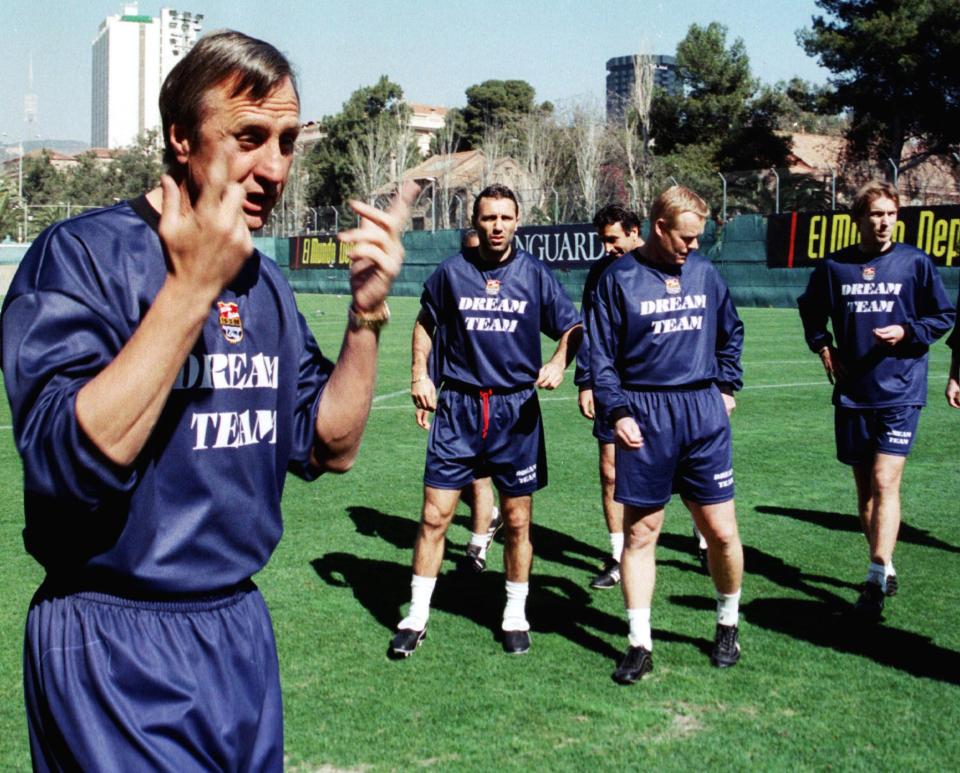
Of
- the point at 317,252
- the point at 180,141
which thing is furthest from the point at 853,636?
the point at 317,252

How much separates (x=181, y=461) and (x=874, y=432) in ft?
17.2

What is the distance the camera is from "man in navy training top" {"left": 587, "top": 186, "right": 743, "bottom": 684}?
5340mm

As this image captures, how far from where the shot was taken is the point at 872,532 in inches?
253

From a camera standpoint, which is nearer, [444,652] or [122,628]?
[122,628]

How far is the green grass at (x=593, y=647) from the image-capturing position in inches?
173

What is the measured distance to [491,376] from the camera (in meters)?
6.08

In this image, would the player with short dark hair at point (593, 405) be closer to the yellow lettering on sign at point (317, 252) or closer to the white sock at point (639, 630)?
the white sock at point (639, 630)

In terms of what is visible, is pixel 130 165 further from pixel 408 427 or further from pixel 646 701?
pixel 646 701

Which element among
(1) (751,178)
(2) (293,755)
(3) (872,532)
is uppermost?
(1) (751,178)

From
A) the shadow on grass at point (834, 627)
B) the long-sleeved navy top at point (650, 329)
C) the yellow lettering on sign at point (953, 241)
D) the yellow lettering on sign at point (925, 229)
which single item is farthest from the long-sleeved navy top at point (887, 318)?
the yellow lettering on sign at point (925, 229)

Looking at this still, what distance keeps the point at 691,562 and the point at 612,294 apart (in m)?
2.33

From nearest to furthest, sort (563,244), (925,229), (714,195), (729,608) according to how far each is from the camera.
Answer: (729,608), (925,229), (563,244), (714,195)

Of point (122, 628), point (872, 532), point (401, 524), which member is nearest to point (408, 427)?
point (401, 524)

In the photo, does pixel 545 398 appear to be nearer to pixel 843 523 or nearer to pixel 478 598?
pixel 843 523
